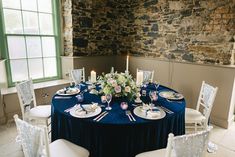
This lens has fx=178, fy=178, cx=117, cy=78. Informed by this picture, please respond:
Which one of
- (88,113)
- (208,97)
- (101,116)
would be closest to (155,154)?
(101,116)

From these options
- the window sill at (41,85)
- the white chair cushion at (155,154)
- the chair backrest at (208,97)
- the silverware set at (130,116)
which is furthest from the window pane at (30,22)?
the chair backrest at (208,97)

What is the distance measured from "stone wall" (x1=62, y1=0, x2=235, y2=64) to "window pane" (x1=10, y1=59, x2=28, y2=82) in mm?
1042

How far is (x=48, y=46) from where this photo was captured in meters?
3.86

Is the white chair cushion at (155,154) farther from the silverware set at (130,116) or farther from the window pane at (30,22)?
the window pane at (30,22)

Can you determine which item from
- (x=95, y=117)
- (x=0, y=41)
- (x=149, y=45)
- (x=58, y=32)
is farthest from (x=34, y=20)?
(x=95, y=117)

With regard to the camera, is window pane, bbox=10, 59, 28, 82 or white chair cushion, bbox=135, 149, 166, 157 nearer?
white chair cushion, bbox=135, 149, 166, 157

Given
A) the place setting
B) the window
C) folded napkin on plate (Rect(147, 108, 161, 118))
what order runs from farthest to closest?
1. the window
2. the place setting
3. folded napkin on plate (Rect(147, 108, 161, 118))

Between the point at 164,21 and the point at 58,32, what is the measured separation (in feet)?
7.51

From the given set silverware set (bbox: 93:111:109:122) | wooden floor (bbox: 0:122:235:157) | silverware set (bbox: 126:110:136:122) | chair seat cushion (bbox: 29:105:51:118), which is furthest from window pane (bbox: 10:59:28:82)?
silverware set (bbox: 126:110:136:122)

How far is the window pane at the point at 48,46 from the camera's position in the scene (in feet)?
12.4

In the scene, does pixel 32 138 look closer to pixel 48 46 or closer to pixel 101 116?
pixel 101 116

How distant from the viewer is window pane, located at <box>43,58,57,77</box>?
3898 mm

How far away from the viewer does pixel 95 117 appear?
69.6 inches

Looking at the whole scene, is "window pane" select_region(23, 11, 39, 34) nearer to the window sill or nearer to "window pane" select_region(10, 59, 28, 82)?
"window pane" select_region(10, 59, 28, 82)
